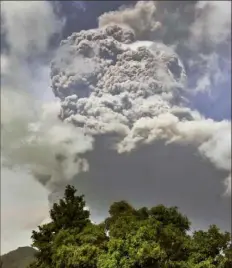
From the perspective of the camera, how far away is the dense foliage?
39.2 metres

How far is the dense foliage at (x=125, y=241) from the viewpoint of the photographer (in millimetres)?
39156

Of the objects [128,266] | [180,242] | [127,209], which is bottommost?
[128,266]

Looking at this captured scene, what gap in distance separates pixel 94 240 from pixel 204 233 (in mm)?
12246

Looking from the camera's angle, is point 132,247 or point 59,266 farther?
point 59,266

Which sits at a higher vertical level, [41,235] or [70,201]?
[70,201]

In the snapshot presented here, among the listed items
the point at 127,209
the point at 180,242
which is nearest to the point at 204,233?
Result: the point at 180,242

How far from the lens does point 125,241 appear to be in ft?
130

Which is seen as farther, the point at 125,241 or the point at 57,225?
the point at 57,225

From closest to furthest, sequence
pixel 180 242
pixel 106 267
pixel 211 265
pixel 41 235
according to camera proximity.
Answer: pixel 106 267, pixel 211 265, pixel 180 242, pixel 41 235

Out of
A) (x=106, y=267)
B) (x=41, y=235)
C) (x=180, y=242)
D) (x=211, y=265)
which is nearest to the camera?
(x=106, y=267)

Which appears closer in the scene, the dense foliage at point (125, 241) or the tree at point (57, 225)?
the dense foliage at point (125, 241)

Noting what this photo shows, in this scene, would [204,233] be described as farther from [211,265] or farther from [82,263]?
[82,263]

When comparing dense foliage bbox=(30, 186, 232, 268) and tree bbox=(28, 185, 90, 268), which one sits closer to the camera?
dense foliage bbox=(30, 186, 232, 268)

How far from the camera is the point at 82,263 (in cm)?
3981
